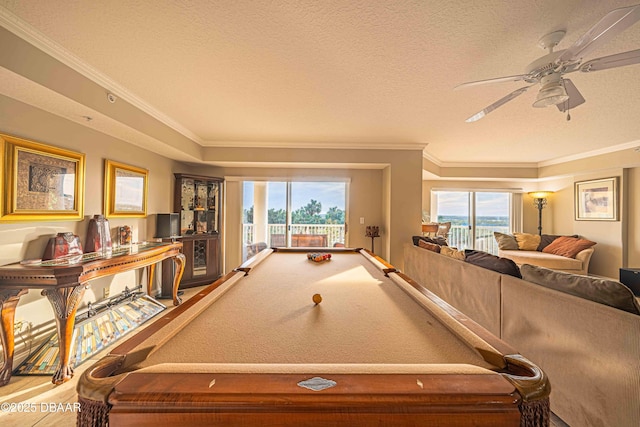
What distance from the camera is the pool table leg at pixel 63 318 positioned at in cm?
187

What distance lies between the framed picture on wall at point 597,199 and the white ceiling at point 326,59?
1.82 meters

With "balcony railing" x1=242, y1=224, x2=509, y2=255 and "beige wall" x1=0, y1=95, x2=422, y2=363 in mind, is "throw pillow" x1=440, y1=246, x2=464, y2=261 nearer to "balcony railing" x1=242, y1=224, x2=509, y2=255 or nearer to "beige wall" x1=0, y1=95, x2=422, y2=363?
"beige wall" x1=0, y1=95, x2=422, y2=363

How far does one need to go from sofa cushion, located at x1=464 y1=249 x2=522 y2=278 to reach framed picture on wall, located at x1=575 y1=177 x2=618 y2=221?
438 cm

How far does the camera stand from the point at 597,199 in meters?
5.05

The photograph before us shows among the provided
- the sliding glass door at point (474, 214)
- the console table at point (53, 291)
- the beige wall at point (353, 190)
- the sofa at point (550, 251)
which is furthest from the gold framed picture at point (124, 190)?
the sofa at point (550, 251)

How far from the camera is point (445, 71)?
2113 mm

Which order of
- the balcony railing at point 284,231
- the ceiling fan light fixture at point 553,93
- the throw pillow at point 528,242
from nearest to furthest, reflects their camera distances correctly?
the ceiling fan light fixture at point 553,93 < the balcony railing at point 284,231 < the throw pillow at point 528,242

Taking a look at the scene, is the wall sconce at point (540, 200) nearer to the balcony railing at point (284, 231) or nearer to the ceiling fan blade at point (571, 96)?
the balcony railing at point (284, 231)

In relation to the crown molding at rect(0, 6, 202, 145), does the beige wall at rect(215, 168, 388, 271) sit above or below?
below

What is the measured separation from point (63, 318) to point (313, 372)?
2195 mm

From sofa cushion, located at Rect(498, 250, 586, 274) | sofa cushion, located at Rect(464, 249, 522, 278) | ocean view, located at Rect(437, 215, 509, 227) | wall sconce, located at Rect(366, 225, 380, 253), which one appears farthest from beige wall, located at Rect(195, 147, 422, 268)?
ocean view, located at Rect(437, 215, 509, 227)

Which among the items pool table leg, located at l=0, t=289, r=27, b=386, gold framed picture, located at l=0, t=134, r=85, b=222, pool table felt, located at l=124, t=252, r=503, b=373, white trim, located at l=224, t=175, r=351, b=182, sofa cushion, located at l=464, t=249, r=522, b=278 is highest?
white trim, located at l=224, t=175, r=351, b=182

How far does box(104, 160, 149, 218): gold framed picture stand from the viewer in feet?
9.71

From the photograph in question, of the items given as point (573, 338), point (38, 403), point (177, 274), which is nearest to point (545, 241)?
point (573, 338)
